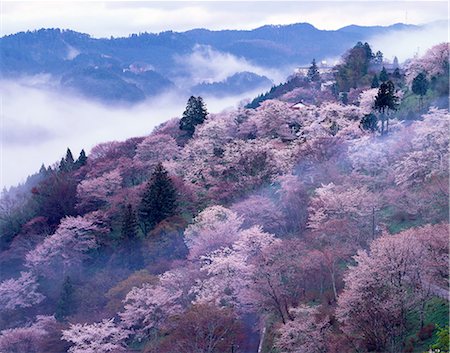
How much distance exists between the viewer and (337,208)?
26750 mm

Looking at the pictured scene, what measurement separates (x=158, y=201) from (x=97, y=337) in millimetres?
13549

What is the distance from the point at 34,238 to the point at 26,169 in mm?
128517

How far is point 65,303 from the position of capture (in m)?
32.0

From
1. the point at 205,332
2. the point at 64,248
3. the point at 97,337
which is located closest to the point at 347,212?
the point at 205,332

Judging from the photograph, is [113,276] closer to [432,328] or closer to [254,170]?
[254,170]

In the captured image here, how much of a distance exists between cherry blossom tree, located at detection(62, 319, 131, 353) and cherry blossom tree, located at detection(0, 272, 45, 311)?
1000cm

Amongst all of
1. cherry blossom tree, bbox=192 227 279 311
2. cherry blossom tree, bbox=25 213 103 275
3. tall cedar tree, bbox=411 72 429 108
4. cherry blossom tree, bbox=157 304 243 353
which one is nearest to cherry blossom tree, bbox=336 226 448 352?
cherry blossom tree, bbox=157 304 243 353

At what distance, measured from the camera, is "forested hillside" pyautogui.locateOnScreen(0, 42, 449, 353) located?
18812 millimetres

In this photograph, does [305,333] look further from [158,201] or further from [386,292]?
[158,201]

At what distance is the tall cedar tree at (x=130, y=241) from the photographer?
35312 mm

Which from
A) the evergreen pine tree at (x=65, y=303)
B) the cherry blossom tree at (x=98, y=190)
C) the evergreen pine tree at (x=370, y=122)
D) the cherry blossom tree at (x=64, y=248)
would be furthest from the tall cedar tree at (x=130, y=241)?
the evergreen pine tree at (x=370, y=122)

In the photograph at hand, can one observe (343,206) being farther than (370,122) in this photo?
No

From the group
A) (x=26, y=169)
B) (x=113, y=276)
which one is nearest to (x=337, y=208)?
(x=113, y=276)

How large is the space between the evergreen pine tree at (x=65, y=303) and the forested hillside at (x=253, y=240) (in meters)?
0.08
